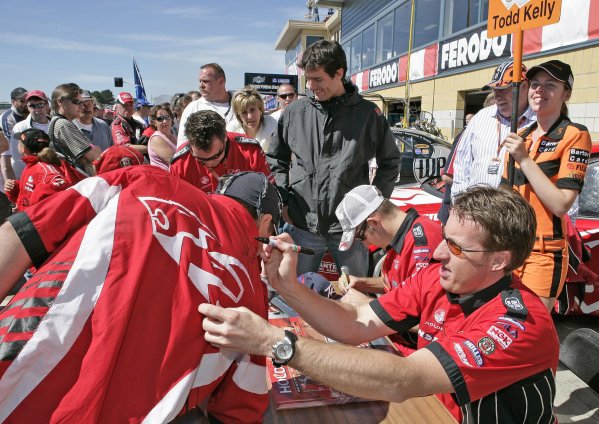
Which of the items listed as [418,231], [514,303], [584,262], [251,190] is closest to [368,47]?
[584,262]

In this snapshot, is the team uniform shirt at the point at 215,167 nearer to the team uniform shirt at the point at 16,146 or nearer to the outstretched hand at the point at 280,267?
the outstretched hand at the point at 280,267

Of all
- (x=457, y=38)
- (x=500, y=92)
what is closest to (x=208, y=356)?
(x=500, y=92)

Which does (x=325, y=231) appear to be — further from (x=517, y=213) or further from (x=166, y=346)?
(x=166, y=346)

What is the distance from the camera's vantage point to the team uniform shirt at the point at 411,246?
82.0 inches

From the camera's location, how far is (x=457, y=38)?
39.2 ft

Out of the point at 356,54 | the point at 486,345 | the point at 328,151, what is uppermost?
the point at 356,54

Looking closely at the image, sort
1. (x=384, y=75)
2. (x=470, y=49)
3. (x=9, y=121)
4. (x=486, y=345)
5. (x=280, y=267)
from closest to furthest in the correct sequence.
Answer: (x=486, y=345)
(x=280, y=267)
(x=9, y=121)
(x=470, y=49)
(x=384, y=75)

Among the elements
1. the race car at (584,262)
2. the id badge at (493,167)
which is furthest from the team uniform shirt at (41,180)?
the id badge at (493,167)

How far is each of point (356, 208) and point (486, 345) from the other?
1.11 metres

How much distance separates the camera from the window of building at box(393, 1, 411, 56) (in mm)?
15555

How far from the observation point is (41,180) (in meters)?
3.26

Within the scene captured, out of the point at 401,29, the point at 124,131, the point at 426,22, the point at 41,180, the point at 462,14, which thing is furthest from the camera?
the point at 401,29

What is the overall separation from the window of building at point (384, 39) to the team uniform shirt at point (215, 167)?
15598 millimetres

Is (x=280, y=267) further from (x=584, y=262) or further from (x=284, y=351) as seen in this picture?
(x=584, y=262)
